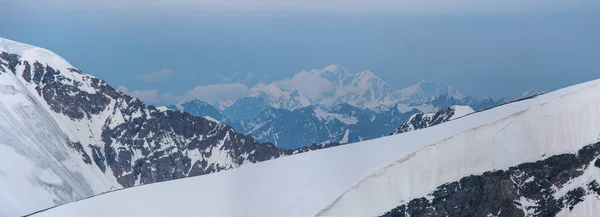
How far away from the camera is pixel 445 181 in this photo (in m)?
127

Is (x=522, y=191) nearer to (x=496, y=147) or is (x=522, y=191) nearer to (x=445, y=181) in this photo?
(x=496, y=147)

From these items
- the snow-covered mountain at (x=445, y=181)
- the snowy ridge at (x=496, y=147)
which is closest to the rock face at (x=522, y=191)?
the snow-covered mountain at (x=445, y=181)

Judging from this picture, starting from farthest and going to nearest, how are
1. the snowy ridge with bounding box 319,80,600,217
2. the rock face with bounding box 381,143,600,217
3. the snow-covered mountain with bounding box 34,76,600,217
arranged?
the snowy ridge with bounding box 319,80,600,217 < the rock face with bounding box 381,143,600,217 < the snow-covered mountain with bounding box 34,76,600,217

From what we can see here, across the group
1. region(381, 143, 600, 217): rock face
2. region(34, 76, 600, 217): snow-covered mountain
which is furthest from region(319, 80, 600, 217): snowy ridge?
region(381, 143, 600, 217): rock face

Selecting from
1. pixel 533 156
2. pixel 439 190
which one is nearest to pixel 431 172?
pixel 439 190

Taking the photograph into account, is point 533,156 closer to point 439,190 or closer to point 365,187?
point 439,190

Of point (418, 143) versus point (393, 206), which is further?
point (418, 143)

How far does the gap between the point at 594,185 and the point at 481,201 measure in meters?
13.3

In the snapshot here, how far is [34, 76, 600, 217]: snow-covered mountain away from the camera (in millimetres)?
122312

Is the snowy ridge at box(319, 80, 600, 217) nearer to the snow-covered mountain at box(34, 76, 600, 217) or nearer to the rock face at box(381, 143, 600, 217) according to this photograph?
the snow-covered mountain at box(34, 76, 600, 217)

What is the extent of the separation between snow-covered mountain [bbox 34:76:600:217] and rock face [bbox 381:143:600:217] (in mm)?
120

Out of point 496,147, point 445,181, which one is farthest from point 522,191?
point 445,181

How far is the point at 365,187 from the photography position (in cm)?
12238

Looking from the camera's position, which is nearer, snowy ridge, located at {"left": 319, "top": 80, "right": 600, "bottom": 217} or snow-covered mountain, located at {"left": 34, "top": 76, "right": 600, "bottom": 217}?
snow-covered mountain, located at {"left": 34, "top": 76, "right": 600, "bottom": 217}
